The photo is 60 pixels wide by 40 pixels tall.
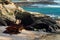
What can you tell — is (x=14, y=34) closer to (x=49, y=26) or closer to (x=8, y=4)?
(x=49, y=26)

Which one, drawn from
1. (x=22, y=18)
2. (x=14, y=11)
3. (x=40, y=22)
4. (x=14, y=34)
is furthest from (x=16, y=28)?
(x=14, y=11)

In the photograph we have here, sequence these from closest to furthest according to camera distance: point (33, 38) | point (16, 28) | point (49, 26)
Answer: point (33, 38)
point (16, 28)
point (49, 26)

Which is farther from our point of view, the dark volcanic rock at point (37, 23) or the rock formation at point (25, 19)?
the rock formation at point (25, 19)

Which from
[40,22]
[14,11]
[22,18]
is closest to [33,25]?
[40,22]

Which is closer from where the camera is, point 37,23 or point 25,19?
point 37,23

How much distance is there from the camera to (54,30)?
2009cm

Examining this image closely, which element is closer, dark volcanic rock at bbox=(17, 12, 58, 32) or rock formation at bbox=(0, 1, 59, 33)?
dark volcanic rock at bbox=(17, 12, 58, 32)

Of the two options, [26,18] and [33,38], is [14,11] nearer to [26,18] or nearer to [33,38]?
[26,18]

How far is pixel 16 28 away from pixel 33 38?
74.0 inches

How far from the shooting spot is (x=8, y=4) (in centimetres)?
2455

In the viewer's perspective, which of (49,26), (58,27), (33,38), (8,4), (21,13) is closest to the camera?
(33,38)

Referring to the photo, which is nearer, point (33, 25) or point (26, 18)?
point (33, 25)

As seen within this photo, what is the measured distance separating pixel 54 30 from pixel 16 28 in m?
3.63

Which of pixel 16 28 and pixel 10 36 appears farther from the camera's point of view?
pixel 16 28
